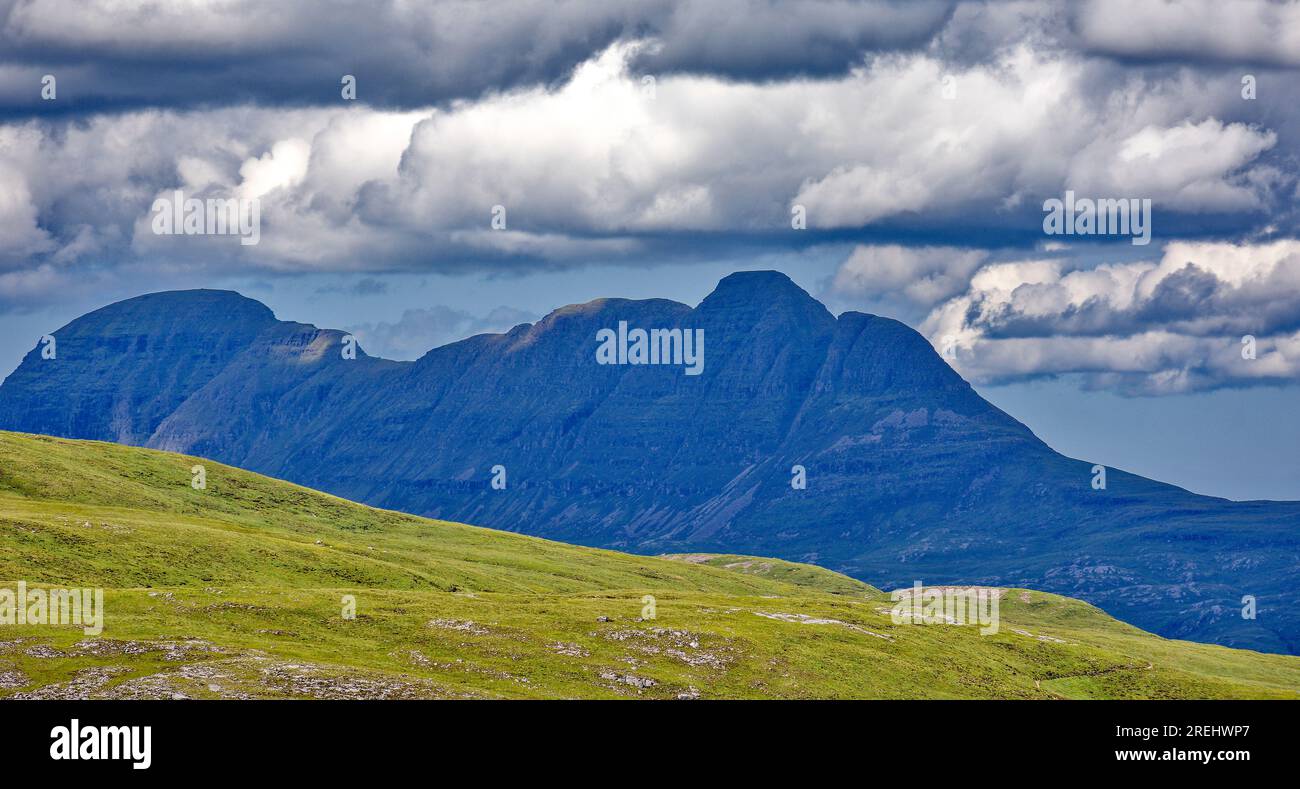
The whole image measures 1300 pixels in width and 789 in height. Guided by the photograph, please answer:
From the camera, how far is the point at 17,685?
429ft

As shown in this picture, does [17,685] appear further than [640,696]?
No
